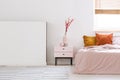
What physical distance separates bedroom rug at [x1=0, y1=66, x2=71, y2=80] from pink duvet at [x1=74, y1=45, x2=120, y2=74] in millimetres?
361

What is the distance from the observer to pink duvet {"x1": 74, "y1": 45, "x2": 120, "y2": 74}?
17.3ft

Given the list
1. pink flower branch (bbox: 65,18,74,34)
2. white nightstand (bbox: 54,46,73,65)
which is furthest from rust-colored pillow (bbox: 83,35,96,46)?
pink flower branch (bbox: 65,18,74,34)

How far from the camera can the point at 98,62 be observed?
209 inches

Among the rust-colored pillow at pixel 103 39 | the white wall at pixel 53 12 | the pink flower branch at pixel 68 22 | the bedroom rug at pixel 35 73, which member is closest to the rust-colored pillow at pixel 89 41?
the rust-colored pillow at pixel 103 39

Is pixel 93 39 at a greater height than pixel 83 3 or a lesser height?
lesser

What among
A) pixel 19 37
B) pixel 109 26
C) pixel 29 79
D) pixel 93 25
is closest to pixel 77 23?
pixel 93 25

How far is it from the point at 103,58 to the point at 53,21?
77.0 inches

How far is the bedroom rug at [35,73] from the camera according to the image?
505cm

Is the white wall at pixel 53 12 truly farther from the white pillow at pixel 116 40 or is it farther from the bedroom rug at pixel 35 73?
the bedroom rug at pixel 35 73

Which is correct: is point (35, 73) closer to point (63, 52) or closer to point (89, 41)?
point (63, 52)

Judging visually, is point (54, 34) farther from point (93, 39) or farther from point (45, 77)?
point (45, 77)

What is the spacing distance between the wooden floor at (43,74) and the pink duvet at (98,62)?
A: 16cm

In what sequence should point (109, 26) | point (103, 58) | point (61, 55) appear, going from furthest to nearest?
1. point (109, 26)
2. point (61, 55)
3. point (103, 58)

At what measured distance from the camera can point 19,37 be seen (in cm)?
654
